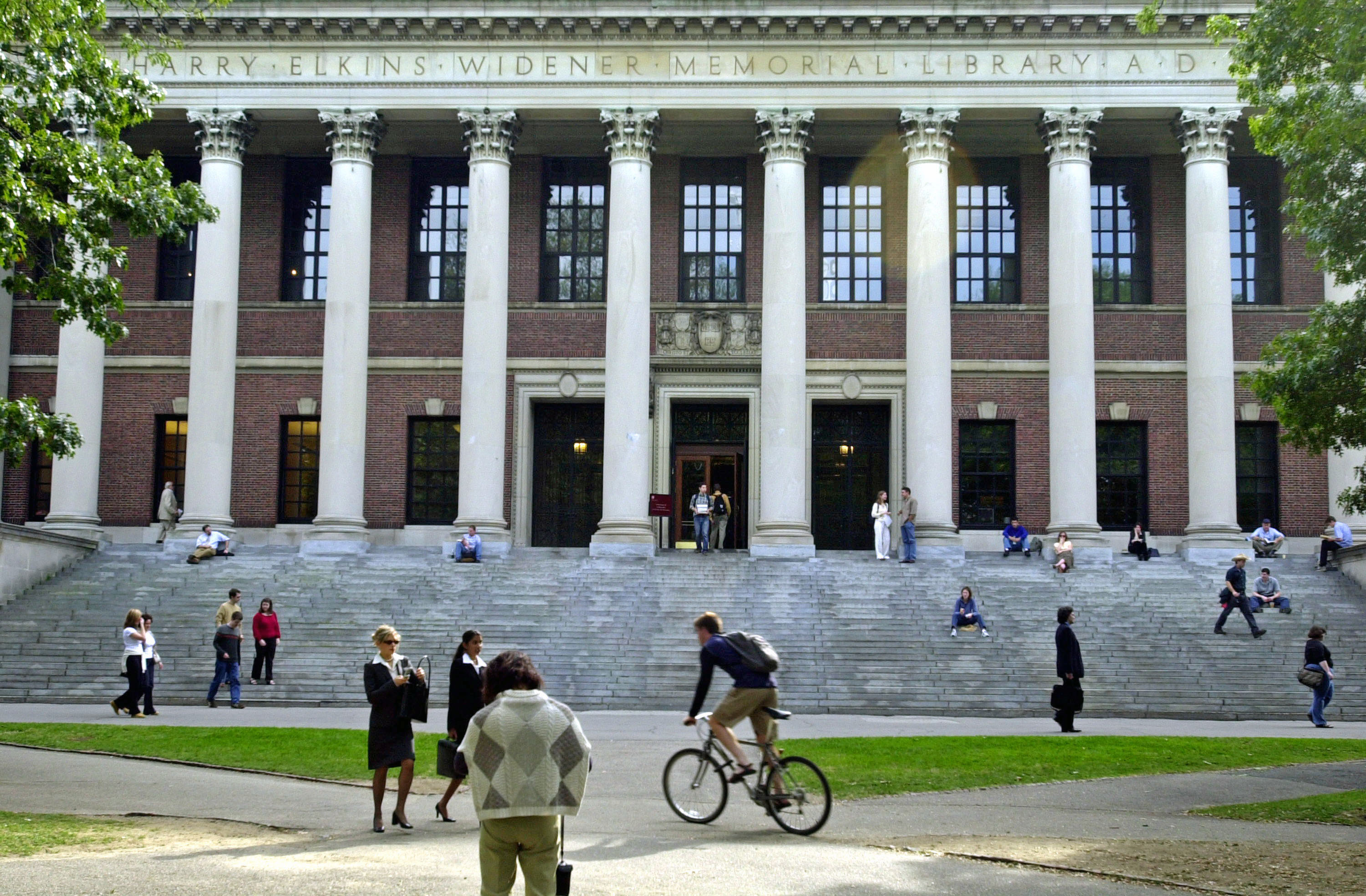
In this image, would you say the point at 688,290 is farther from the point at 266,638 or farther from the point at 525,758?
the point at 525,758

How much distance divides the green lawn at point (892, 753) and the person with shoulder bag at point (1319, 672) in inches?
91.3

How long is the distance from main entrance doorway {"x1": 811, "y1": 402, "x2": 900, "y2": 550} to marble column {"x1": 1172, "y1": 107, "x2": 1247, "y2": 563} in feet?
24.8

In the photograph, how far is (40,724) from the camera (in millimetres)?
20438

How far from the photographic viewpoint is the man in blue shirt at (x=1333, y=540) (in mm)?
32250

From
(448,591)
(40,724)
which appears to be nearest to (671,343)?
(448,591)

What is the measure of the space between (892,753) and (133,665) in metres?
11.6

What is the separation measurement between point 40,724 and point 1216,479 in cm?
2533

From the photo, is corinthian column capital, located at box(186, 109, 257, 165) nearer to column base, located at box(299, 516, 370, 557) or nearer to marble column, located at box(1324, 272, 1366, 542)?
column base, located at box(299, 516, 370, 557)

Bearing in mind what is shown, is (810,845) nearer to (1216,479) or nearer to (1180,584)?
(1180,584)

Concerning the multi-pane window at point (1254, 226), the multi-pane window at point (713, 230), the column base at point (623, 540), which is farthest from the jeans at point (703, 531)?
the multi-pane window at point (1254, 226)

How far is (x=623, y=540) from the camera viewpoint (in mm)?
33500

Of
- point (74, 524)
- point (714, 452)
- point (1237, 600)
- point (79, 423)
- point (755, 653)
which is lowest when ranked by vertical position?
point (1237, 600)

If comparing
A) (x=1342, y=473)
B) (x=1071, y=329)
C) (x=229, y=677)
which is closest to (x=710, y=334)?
(x=1071, y=329)

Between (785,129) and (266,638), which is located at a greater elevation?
(785,129)
